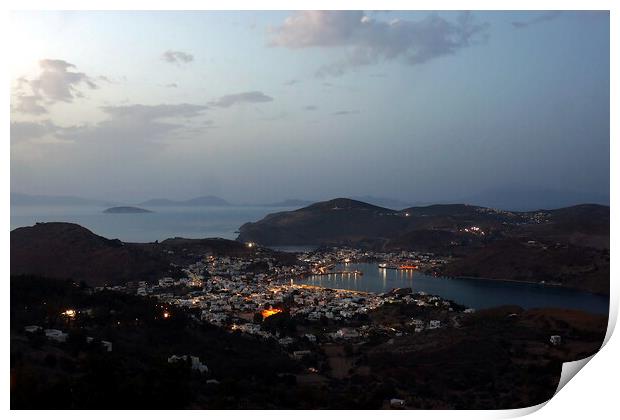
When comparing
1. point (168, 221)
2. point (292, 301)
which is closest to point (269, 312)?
point (292, 301)

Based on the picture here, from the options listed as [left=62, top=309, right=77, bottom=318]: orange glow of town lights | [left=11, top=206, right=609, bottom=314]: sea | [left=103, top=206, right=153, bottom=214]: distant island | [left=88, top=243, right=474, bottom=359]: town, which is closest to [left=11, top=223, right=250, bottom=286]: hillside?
[left=11, top=206, right=609, bottom=314]: sea

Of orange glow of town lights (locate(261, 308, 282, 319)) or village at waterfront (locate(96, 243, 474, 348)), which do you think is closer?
village at waterfront (locate(96, 243, 474, 348))

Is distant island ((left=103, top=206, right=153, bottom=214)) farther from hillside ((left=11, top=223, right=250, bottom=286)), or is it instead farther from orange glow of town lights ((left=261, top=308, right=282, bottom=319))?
orange glow of town lights ((left=261, top=308, right=282, bottom=319))
